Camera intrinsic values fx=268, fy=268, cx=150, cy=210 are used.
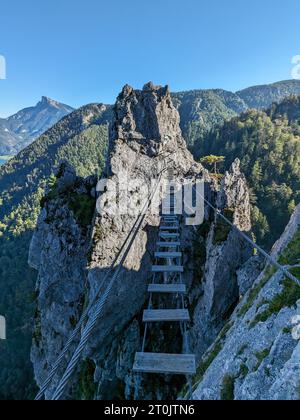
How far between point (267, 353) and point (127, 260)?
9.86 m

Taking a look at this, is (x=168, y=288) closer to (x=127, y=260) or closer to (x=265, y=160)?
(x=127, y=260)

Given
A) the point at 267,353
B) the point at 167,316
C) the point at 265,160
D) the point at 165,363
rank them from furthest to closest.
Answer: the point at 265,160 → the point at 167,316 → the point at 165,363 → the point at 267,353

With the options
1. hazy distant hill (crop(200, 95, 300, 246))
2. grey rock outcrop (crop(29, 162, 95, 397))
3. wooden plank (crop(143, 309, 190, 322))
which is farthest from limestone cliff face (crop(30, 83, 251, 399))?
hazy distant hill (crop(200, 95, 300, 246))

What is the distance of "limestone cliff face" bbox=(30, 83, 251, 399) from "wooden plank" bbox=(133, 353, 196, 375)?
4.81 metres

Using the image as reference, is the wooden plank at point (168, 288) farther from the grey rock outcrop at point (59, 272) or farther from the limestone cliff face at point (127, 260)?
the grey rock outcrop at point (59, 272)

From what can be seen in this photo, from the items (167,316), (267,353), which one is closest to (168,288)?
(167,316)

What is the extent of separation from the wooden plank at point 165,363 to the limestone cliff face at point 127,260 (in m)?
4.81

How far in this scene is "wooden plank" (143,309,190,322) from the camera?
9.73 meters

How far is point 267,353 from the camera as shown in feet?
17.0

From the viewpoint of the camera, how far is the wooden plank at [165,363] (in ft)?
25.3

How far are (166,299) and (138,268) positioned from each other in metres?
2.50

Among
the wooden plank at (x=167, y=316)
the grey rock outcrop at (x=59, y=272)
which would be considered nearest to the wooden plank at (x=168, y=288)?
the wooden plank at (x=167, y=316)
